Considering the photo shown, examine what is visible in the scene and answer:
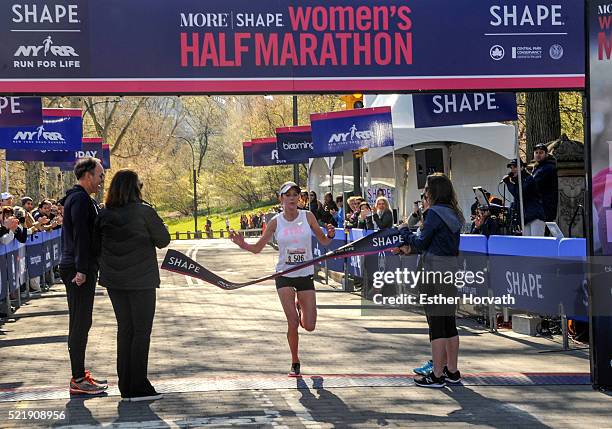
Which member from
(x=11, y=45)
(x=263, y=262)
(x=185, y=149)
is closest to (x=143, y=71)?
(x=11, y=45)

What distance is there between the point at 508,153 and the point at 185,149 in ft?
334

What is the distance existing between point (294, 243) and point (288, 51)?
311cm

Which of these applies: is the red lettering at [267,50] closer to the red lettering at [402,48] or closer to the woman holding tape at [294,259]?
the red lettering at [402,48]

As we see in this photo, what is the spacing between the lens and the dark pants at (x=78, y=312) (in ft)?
28.9

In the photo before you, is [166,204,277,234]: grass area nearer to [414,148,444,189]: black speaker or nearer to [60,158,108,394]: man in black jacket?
[414,148,444,189]: black speaker

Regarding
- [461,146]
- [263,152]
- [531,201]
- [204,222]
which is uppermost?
[263,152]

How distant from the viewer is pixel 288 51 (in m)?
12.0

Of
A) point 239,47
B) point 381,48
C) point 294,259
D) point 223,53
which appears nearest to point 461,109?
point 381,48

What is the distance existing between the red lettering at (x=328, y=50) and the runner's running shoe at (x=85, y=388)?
5129 millimetres

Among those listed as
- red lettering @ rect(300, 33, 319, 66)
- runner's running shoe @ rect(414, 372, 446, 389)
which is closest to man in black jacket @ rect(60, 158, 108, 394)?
runner's running shoe @ rect(414, 372, 446, 389)

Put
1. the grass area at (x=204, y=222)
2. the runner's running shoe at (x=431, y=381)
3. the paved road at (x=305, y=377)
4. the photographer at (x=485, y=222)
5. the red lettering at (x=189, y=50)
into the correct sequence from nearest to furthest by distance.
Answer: the paved road at (x=305, y=377) → the runner's running shoe at (x=431, y=381) → the red lettering at (x=189, y=50) → the photographer at (x=485, y=222) → the grass area at (x=204, y=222)

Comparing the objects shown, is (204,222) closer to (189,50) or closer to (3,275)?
(3,275)

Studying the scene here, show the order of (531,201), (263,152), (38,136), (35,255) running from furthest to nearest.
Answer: (263,152)
(38,136)
(35,255)
(531,201)

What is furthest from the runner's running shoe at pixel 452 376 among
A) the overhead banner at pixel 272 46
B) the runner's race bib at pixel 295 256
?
the overhead banner at pixel 272 46
